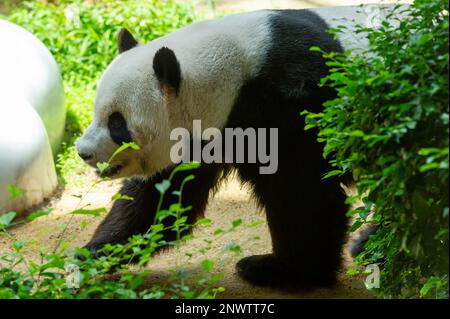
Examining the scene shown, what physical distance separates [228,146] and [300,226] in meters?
0.69

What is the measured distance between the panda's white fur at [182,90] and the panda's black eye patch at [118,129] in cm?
3

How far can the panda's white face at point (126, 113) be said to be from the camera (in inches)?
173

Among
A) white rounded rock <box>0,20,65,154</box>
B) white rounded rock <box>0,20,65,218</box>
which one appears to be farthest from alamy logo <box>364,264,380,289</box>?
white rounded rock <box>0,20,65,154</box>

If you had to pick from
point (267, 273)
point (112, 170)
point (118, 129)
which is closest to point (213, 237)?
point (267, 273)

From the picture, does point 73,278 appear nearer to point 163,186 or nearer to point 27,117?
point 163,186

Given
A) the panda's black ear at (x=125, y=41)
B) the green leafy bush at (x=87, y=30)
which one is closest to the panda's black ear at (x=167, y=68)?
the panda's black ear at (x=125, y=41)

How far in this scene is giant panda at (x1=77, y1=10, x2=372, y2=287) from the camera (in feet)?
14.4

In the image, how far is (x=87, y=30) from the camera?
8.65 metres

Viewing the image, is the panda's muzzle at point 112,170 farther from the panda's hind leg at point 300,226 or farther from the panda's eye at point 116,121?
the panda's hind leg at point 300,226

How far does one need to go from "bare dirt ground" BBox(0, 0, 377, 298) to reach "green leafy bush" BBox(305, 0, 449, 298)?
1.14m

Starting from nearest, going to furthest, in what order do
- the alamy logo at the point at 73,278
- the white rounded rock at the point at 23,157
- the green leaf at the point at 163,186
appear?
the green leaf at the point at 163,186 → the alamy logo at the point at 73,278 → the white rounded rock at the point at 23,157

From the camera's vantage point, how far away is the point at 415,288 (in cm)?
368

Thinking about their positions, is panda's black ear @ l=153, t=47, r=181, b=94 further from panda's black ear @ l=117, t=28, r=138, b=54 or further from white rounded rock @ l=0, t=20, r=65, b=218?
white rounded rock @ l=0, t=20, r=65, b=218
